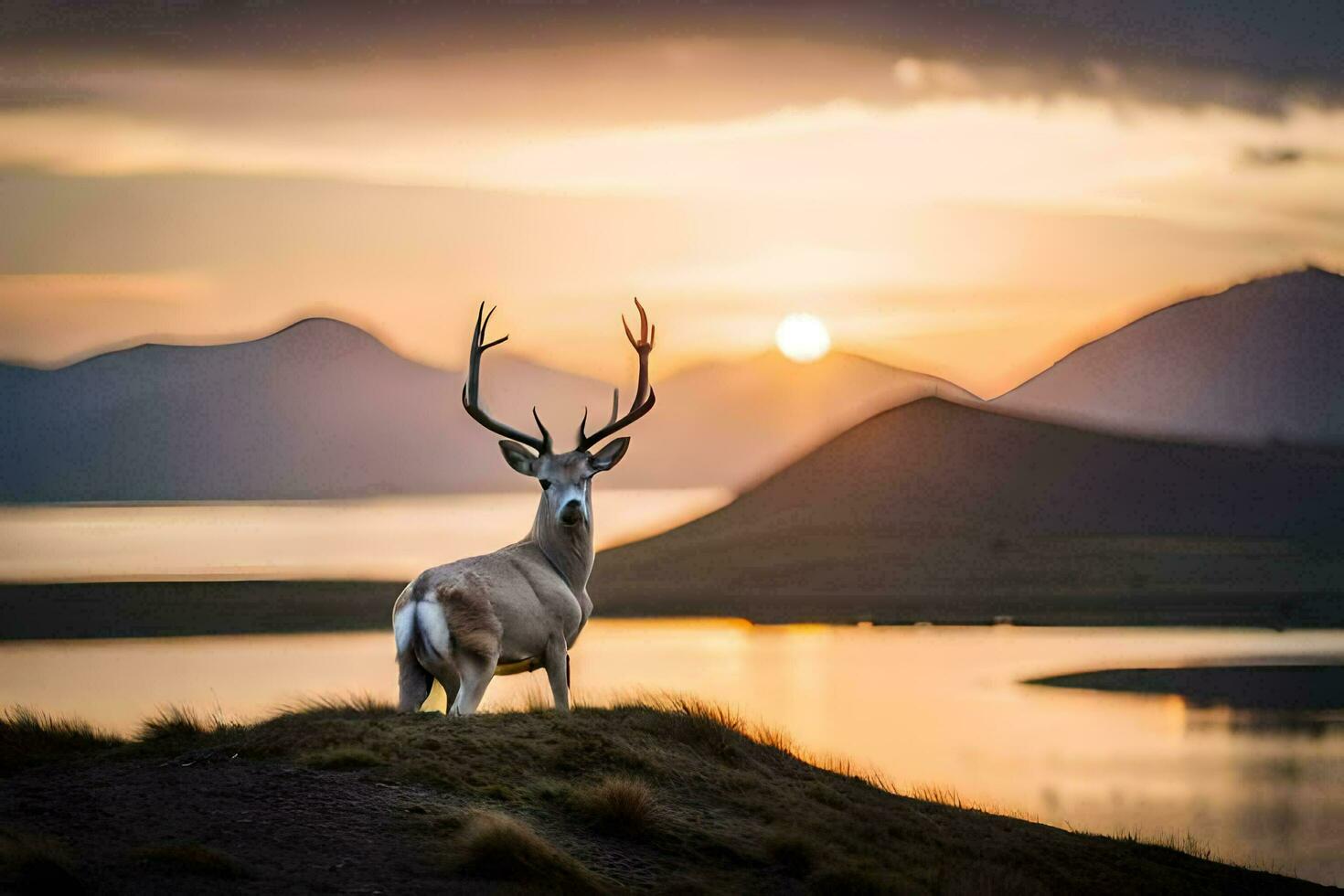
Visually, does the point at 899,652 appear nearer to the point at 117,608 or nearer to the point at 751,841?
the point at 117,608

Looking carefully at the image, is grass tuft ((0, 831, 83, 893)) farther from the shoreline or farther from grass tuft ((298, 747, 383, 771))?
the shoreline

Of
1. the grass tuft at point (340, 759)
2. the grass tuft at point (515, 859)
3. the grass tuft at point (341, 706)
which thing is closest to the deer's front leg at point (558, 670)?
the grass tuft at point (341, 706)

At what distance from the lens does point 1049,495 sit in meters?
114

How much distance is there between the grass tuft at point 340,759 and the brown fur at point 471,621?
215 cm

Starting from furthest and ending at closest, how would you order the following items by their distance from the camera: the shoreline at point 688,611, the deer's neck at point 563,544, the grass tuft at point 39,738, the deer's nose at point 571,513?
the shoreline at point 688,611, the deer's neck at point 563,544, the deer's nose at point 571,513, the grass tuft at point 39,738

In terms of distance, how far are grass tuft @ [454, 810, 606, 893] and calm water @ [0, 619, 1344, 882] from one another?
4.57 m

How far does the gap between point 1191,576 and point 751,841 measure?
3418 inches

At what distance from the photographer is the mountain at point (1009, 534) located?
8731cm

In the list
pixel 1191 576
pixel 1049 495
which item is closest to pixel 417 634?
pixel 1191 576

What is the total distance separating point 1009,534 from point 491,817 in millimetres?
96484

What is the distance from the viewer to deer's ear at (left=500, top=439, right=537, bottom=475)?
16.3 m

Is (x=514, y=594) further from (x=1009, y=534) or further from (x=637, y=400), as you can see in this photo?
(x=1009, y=534)

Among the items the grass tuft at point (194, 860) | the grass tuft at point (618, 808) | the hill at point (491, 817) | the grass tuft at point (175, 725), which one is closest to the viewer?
the grass tuft at point (194, 860)

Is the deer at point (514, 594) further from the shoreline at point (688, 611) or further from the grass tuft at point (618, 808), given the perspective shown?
the shoreline at point (688, 611)
